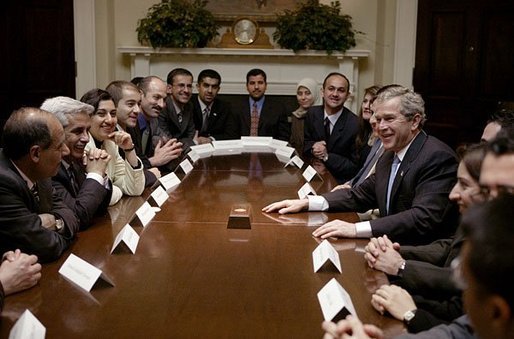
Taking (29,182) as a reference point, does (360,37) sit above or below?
above

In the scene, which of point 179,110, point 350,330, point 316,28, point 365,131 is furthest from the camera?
point 316,28

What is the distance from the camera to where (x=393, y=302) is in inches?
75.4

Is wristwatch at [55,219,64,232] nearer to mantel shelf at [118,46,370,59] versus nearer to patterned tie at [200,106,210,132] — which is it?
patterned tie at [200,106,210,132]

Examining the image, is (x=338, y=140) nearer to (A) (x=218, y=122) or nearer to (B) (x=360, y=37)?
(A) (x=218, y=122)

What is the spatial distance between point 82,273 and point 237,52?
625 centimetres

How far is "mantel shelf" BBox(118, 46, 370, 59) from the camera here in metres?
8.03

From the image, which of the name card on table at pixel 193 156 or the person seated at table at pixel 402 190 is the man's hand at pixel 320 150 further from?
the person seated at table at pixel 402 190

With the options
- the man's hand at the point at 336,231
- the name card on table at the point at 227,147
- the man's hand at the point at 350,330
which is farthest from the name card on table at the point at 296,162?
the man's hand at the point at 350,330

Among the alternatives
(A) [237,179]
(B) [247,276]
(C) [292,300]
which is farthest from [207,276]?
(A) [237,179]

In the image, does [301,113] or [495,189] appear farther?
[301,113]

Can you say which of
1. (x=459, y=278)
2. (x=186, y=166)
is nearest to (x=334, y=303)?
(x=459, y=278)

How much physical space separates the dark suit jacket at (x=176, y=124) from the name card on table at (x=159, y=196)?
233 centimetres

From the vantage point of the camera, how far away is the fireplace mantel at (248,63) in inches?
318

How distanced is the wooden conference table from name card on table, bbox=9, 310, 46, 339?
59 mm
